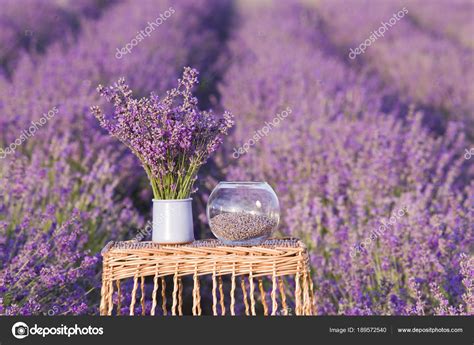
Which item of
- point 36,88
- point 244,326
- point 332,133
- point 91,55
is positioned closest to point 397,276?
point 244,326

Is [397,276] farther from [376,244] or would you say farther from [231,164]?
[231,164]

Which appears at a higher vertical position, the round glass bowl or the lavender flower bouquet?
the lavender flower bouquet

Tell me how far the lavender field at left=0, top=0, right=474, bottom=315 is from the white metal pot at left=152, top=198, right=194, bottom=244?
0.31 meters

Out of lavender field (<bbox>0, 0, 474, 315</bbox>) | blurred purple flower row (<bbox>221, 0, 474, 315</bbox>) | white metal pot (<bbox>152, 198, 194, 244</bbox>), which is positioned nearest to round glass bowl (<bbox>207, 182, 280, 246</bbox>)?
white metal pot (<bbox>152, 198, 194, 244</bbox>)

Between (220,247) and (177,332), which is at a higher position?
(220,247)

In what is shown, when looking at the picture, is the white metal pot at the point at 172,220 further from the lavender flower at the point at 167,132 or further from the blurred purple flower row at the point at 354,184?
the blurred purple flower row at the point at 354,184

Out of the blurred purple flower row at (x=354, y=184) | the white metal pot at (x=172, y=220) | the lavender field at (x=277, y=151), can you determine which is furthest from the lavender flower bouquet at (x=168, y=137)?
the blurred purple flower row at (x=354, y=184)

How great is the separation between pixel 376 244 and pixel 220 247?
4.04ft

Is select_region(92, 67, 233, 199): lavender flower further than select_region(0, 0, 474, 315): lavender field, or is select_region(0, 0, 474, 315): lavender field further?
select_region(0, 0, 474, 315): lavender field

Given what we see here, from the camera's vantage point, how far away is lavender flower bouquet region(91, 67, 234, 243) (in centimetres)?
193

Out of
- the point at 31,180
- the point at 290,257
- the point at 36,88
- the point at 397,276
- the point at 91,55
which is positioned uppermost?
the point at 91,55

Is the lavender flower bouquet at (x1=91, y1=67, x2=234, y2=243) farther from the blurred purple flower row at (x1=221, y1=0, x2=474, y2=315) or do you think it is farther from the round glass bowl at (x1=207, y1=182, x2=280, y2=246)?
the blurred purple flower row at (x1=221, y1=0, x2=474, y2=315)

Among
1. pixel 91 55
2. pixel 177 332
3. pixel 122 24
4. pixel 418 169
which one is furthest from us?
pixel 122 24

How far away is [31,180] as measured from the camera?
3.07 m
